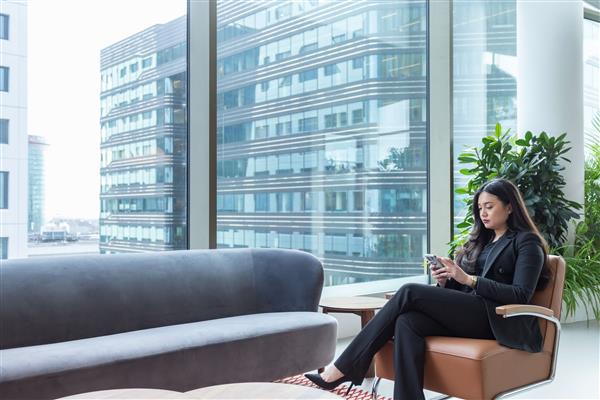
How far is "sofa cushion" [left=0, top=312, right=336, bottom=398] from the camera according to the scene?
242 cm

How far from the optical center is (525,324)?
2717 mm

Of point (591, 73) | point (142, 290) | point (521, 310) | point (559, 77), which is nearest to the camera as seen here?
point (521, 310)

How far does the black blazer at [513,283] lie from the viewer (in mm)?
2695

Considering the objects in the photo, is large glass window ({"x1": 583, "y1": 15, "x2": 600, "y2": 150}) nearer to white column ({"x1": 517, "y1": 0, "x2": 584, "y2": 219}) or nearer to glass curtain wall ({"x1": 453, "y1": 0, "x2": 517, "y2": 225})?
glass curtain wall ({"x1": 453, "y1": 0, "x2": 517, "y2": 225})

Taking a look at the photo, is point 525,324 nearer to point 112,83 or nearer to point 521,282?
point 521,282

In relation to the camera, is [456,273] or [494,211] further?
[494,211]

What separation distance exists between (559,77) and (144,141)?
11.8 feet

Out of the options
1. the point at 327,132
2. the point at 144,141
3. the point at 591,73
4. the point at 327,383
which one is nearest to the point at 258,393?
the point at 327,383

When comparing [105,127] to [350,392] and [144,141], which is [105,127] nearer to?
[144,141]

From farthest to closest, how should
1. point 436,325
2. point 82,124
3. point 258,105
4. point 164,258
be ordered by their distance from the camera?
point 258,105, point 82,124, point 164,258, point 436,325

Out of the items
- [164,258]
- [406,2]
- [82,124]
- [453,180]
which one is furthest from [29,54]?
[453,180]

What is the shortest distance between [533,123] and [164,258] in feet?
11.6

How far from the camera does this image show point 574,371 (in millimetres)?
3820

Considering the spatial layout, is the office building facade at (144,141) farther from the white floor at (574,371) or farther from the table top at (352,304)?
the white floor at (574,371)
